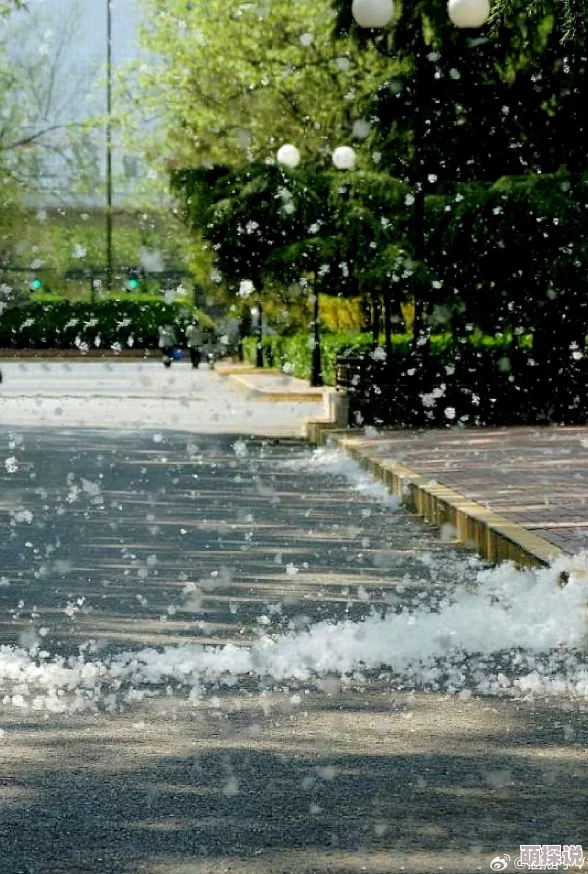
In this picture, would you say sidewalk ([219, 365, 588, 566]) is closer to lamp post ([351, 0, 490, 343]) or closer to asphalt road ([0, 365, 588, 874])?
asphalt road ([0, 365, 588, 874])

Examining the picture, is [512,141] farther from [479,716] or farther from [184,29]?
[184,29]

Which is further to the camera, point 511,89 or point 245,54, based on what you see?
point 245,54

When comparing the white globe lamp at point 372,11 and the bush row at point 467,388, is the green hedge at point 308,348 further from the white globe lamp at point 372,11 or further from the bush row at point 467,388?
the white globe lamp at point 372,11

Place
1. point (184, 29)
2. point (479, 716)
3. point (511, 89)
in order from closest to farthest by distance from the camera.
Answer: point (479, 716)
point (511, 89)
point (184, 29)

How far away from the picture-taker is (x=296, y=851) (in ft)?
16.3

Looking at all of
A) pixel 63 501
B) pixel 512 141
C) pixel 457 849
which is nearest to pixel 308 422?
pixel 512 141

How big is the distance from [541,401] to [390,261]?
9.10 feet

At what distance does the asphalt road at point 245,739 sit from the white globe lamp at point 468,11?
11.4 metres

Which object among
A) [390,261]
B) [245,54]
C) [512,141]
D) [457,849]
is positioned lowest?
[457,849]

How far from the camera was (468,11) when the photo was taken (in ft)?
72.9

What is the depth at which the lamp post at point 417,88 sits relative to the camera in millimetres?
22500

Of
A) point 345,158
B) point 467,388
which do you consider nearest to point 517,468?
point 467,388

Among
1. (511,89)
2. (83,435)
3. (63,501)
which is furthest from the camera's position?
(511,89)

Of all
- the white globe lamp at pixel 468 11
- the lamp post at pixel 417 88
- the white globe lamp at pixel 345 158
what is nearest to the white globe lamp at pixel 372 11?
the lamp post at pixel 417 88
